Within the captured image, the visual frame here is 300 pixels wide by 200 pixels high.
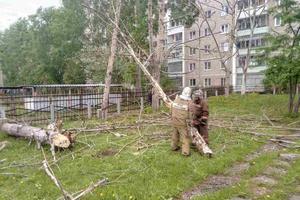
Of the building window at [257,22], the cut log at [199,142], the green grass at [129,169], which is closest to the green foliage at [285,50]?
the green grass at [129,169]

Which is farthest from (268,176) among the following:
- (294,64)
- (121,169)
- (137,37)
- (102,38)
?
(102,38)

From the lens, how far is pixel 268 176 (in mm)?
7512

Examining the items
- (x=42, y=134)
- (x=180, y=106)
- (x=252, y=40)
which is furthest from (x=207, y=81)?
(x=180, y=106)

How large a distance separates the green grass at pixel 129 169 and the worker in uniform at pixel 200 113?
56 centimetres

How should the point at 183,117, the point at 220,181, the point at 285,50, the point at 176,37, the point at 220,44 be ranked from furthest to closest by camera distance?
the point at 176,37, the point at 220,44, the point at 285,50, the point at 183,117, the point at 220,181

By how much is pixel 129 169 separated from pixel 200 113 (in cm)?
294

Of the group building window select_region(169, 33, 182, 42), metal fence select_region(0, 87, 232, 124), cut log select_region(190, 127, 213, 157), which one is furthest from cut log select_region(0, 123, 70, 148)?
building window select_region(169, 33, 182, 42)

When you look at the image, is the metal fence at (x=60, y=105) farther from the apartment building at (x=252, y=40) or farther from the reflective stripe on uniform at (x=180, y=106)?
the apartment building at (x=252, y=40)

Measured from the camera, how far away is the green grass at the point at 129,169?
6.42 metres

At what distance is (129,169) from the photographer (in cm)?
742

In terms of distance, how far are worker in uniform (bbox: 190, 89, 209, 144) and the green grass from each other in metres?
0.56

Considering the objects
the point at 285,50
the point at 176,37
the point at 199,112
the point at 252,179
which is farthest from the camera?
the point at 176,37

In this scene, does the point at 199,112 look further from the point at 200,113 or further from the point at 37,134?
the point at 37,134

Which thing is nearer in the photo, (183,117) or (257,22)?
(183,117)
